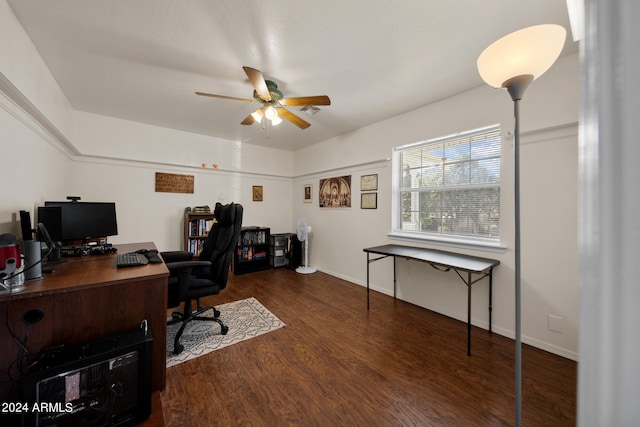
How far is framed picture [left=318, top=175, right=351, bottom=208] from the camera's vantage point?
4.09m

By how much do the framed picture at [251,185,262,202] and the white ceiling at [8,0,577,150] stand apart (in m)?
2.12

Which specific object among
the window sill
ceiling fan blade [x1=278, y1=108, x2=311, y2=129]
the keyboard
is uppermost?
ceiling fan blade [x1=278, y1=108, x2=311, y2=129]

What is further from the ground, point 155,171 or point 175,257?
point 155,171

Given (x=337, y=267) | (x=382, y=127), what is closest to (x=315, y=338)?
(x=337, y=267)

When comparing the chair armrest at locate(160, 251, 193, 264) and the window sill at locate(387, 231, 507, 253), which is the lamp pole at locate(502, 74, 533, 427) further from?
the chair armrest at locate(160, 251, 193, 264)

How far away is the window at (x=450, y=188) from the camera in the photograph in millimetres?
2520

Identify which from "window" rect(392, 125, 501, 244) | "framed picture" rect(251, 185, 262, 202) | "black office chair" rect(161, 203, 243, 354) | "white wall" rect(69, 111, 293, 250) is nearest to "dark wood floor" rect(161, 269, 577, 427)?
"black office chair" rect(161, 203, 243, 354)

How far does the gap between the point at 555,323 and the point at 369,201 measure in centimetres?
237

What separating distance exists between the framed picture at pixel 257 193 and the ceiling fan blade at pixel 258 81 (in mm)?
2778

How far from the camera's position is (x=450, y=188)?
111 inches

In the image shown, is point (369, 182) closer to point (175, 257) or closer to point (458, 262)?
point (458, 262)

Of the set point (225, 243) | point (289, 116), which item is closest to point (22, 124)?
point (225, 243)

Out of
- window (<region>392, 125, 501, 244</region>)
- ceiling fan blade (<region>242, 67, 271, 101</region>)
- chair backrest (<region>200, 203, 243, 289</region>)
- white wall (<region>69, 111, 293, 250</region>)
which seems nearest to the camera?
ceiling fan blade (<region>242, 67, 271, 101</region>)

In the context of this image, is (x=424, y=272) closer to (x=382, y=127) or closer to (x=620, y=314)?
(x=382, y=127)
